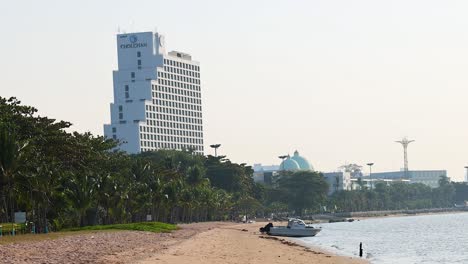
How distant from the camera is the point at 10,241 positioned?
69.8 m

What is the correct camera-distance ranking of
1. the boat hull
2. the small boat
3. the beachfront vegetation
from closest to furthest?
the beachfront vegetation < the boat hull < the small boat

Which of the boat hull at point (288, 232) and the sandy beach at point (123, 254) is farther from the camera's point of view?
the boat hull at point (288, 232)

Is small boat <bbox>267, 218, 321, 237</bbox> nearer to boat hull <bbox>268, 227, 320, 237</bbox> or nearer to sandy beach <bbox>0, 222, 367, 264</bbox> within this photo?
boat hull <bbox>268, 227, 320, 237</bbox>

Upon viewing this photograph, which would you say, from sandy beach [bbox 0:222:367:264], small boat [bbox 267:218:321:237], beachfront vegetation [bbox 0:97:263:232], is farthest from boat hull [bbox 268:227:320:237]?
sandy beach [bbox 0:222:367:264]

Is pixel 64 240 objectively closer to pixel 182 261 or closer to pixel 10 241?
pixel 10 241

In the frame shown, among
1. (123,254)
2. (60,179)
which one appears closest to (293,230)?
(60,179)

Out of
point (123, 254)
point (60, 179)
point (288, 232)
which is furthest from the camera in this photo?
point (288, 232)

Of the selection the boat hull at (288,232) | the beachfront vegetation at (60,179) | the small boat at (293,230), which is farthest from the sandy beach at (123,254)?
the small boat at (293,230)

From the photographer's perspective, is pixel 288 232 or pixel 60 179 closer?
pixel 60 179

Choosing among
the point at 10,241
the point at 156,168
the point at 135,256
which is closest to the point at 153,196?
the point at 156,168

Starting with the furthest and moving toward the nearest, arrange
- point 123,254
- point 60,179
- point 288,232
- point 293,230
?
point 293,230 → point 288,232 → point 60,179 → point 123,254

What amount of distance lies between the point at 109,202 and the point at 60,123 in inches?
558

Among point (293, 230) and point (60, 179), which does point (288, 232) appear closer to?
point (293, 230)

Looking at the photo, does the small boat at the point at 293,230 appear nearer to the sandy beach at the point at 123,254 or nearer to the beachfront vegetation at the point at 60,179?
the beachfront vegetation at the point at 60,179
